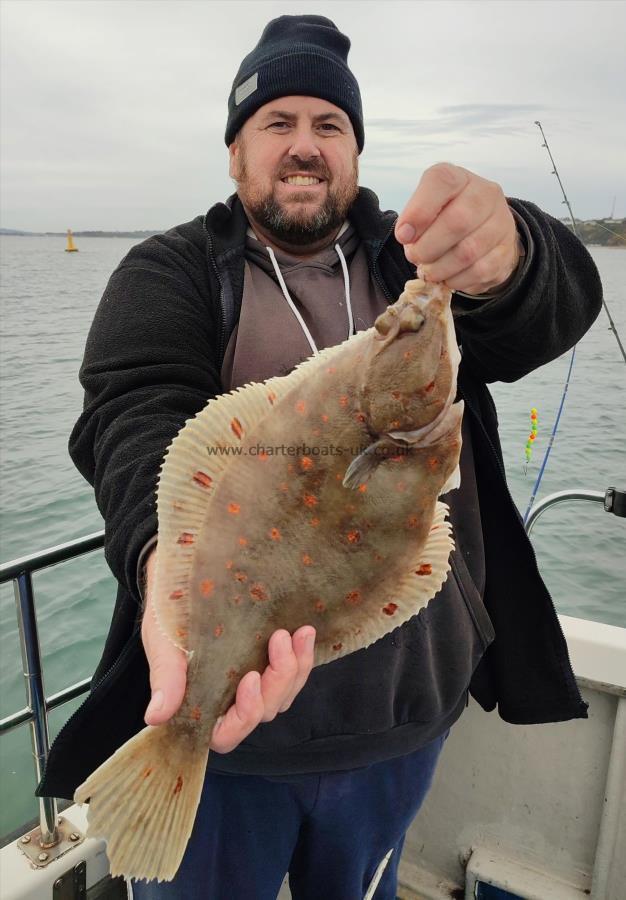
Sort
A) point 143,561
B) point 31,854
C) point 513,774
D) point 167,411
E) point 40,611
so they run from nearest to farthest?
point 143,561 → point 167,411 → point 31,854 → point 513,774 → point 40,611

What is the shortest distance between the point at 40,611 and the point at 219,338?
7221mm

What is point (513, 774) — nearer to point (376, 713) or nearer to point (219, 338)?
point (376, 713)

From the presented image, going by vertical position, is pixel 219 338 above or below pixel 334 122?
below

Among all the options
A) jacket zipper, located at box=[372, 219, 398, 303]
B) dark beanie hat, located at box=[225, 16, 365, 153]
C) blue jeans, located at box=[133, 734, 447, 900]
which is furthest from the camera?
dark beanie hat, located at box=[225, 16, 365, 153]

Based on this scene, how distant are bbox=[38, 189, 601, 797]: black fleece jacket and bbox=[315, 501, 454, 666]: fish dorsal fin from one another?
582 millimetres

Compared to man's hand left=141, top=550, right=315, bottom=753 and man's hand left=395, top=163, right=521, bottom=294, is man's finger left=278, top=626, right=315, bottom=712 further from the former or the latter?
man's hand left=395, top=163, right=521, bottom=294

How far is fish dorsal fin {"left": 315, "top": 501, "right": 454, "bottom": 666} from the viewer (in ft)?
5.99

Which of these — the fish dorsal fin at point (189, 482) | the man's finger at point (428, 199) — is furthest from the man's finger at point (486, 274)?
the fish dorsal fin at point (189, 482)

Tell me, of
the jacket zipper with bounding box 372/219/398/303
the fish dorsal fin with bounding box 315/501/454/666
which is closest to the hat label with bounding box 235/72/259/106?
the jacket zipper with bounding box 372/219/398/303

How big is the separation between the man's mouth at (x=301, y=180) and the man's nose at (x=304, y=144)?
0.24ft

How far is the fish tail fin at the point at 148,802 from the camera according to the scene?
161 centimetres

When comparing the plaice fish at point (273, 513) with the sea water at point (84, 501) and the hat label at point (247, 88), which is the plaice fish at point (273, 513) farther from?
the hat label at point (247, 88)

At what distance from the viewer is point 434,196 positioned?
1.55 metres

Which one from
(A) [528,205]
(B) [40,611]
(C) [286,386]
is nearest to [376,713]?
(C) [286,386]
